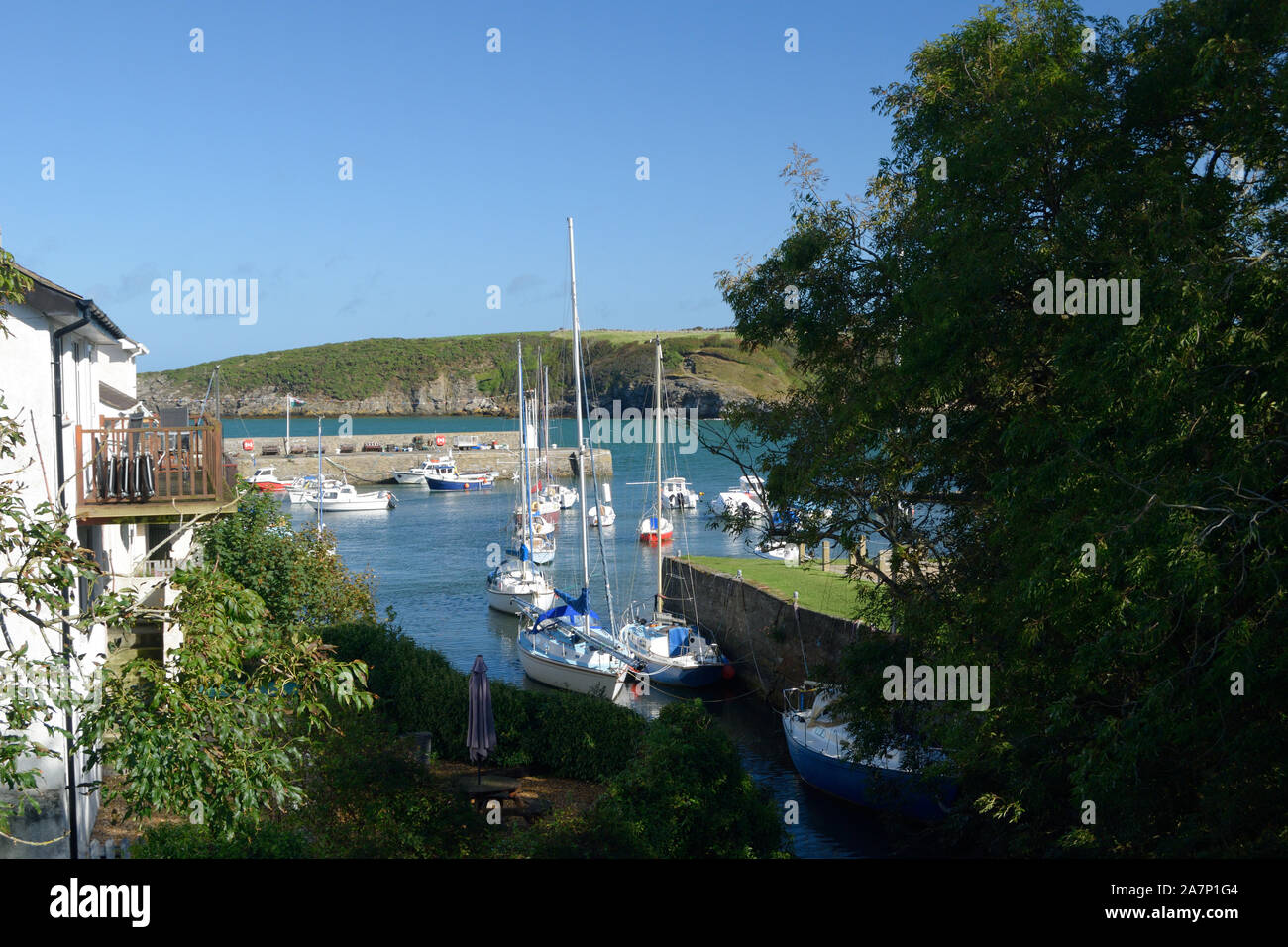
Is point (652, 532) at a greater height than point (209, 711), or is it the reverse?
point (209, 711)

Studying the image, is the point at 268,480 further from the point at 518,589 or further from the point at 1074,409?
the point at 1074,409

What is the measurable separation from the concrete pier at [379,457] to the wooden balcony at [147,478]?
86.4 metres

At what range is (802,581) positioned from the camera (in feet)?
112

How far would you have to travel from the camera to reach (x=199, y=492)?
49.2 ft

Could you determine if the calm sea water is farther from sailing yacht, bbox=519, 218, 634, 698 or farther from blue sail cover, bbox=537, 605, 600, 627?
blue sail cover, bbox=537, 605, 600, 627

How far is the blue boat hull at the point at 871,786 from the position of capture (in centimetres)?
1942

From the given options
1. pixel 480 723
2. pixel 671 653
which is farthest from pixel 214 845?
pixel 671 653

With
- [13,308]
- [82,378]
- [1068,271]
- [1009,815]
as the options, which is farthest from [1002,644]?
[82,378]

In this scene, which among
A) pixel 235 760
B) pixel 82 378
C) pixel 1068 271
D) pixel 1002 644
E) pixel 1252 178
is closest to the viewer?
pixel 235 760

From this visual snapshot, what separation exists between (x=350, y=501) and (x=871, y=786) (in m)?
70.7

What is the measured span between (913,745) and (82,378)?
15177 mm

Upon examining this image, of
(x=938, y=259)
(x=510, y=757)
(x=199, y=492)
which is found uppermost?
(x=938, y=259)
